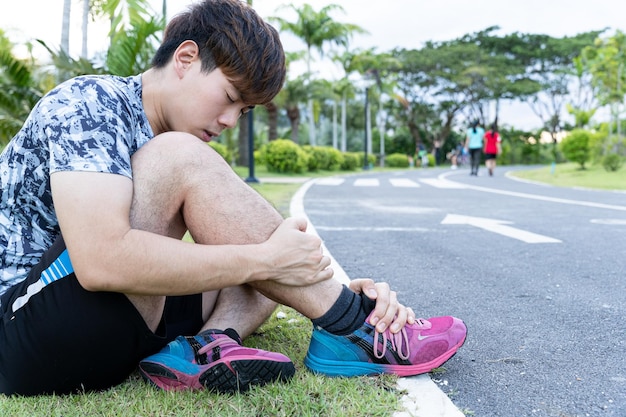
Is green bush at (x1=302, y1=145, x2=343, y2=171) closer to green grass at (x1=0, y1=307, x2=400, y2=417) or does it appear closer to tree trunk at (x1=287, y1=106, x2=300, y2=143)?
tree trunk at (x1=287, y1=106, x2=300, y2=143)

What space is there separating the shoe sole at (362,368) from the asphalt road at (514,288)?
7cm

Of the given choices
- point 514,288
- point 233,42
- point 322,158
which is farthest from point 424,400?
point 322,158

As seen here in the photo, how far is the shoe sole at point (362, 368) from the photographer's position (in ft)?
6.27

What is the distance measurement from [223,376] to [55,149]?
0.77 metres

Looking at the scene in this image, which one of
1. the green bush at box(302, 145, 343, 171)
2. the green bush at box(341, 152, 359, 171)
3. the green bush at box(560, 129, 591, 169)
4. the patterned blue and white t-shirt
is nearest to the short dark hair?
the patterned blue and white t-shirt

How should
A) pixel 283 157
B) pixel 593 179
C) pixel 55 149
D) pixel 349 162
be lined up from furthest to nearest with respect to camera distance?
pixel 349 162 < pixel 283 157 < pixel 593 179 < pixel 55 149

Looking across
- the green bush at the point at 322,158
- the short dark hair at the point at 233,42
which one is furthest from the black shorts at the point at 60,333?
the green bush at the point at 322,158

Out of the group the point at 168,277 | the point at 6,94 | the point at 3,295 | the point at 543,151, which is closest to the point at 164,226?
the point at 168,277

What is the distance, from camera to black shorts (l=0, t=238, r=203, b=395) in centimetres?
159

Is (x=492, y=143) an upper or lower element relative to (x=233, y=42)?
lower

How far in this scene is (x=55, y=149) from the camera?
4.90 ft

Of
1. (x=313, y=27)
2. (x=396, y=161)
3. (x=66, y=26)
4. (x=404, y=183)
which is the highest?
(x=313, y=27)

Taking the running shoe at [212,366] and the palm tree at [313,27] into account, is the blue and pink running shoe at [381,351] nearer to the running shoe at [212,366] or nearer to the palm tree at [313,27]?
the running shoe at [212,366]

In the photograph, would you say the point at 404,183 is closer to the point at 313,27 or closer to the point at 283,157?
the point at 283,157
